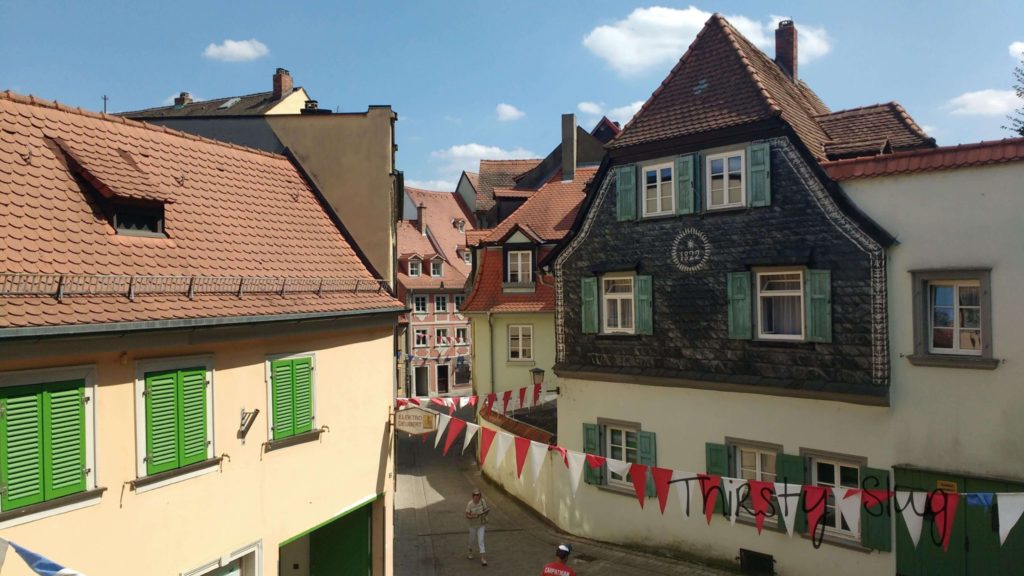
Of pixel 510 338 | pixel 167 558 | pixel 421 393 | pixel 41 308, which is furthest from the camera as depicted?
pixel 421 393

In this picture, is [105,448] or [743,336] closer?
[105,448]

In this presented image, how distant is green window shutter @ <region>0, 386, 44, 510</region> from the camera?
645 centimetres

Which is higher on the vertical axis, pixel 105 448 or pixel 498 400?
pixel 105 448

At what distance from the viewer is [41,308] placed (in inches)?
260

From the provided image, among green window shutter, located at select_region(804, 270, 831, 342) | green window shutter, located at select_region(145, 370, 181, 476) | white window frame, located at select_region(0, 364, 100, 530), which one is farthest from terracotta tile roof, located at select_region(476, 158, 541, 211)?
white window frame, located at select_region(0, 364, 100, 530)

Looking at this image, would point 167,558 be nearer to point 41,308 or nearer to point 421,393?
point 41,308

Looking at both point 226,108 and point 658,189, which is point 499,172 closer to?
point 226,108

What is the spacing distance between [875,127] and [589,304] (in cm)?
720

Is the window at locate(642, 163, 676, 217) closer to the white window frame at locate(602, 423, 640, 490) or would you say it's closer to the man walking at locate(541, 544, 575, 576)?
the white window frame at locate(602, 423, 640, 490)

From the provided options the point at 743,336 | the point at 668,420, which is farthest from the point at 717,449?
the point at 743,336

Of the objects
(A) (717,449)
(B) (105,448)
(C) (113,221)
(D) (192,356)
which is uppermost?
(C) (113,221)

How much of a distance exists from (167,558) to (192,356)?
2.26 metres

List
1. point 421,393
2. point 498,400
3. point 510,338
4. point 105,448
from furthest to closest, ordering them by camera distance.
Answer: point 421,393 → point 510,338 → point 498,400 → point 105,448

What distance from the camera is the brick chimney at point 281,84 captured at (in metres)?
37.5
